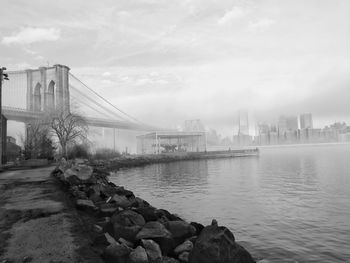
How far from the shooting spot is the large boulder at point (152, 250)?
254 inches

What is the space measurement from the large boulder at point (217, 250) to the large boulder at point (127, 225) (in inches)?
80.4

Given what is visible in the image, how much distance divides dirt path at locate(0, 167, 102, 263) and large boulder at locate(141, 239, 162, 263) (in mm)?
1176

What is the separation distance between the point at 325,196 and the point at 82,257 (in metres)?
19.9

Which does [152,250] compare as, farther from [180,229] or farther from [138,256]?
[180,229]

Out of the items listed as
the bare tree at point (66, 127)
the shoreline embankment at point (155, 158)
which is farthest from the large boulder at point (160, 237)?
the shoreline embankment at point (155, 158)

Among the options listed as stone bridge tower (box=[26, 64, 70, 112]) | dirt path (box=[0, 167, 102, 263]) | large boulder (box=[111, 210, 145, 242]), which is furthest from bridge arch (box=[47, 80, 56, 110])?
large boulder (box=[111, 210, 145, 242])

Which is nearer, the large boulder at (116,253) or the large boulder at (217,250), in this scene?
the large boulder at (217,250)

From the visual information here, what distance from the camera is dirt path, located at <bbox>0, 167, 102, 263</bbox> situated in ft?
20.0

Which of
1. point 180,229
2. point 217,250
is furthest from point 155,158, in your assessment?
point 217,250

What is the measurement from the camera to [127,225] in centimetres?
818

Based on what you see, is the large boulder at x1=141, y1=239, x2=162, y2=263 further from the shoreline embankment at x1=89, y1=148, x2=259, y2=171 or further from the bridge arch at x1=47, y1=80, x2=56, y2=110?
the bridge arch at x1=47, y1=80, x2=56, y2=110

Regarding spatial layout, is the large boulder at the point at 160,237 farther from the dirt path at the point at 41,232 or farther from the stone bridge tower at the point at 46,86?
the stone bridge tower at the point at 46,86

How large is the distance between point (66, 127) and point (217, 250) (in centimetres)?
4757

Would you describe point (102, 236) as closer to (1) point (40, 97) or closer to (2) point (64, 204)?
(2) point (64, 204)
